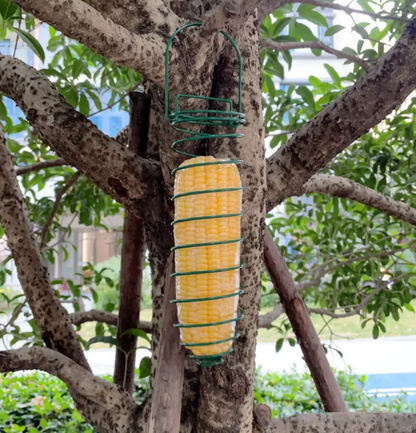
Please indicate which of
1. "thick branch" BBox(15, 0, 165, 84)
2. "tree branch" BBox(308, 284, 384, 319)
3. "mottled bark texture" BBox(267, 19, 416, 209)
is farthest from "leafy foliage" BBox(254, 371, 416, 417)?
"thick branch" BBox(15, 0, 165, 84)

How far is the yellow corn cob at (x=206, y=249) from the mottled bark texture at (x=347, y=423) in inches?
11.3

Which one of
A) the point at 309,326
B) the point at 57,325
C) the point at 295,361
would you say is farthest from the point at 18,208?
the point at 295,361

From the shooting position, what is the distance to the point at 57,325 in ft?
2.50

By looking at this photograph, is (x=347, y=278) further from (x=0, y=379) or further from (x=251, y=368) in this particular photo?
(x=0, y=379)

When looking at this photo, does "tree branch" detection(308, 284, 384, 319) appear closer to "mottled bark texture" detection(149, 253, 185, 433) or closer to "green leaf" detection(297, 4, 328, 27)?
"green leaf" detection(297, 4, 328, 27)

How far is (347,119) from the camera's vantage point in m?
0.62

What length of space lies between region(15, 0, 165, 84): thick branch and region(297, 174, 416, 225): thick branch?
0.41 metres

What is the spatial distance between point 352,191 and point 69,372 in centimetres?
54

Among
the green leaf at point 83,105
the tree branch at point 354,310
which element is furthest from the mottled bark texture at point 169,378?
the tree branch at point 354,310

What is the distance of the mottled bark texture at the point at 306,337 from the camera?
0.86 m

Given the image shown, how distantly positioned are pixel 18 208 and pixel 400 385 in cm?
288

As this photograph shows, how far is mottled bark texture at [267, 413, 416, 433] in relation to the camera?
25.9 inches

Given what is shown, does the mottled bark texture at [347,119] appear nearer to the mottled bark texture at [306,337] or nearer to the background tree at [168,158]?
the background tree at [168,158]

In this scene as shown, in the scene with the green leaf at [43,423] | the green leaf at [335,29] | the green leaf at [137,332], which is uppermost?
the green leaf at [335,29]
